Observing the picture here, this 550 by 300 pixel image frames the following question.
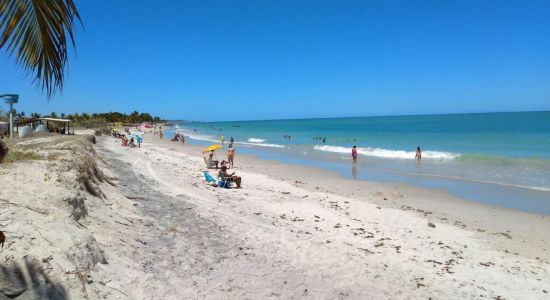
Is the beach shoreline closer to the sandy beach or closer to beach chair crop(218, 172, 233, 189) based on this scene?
the sandy beach

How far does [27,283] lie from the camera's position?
12.6 feet

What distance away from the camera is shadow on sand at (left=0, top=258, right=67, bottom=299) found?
367 cm

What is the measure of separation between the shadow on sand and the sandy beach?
0.05 feet

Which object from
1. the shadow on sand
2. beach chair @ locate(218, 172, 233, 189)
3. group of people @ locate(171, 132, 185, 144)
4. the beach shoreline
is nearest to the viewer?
the shadow on sand

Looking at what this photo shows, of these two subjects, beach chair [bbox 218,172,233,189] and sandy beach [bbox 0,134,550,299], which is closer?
sandy beach [bbox 0,134,550,299]

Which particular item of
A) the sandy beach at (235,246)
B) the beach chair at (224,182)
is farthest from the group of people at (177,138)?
the sandy beach at (235,246)

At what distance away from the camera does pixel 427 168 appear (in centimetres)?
2195

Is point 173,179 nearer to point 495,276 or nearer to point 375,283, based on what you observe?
point 375,283

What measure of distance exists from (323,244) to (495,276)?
117 inches

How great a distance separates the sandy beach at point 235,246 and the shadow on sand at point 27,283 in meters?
0.01

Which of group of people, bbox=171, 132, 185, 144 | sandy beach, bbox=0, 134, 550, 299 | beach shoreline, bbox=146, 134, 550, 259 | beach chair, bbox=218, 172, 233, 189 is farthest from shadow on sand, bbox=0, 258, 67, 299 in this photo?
group of people, bbox=171, 132, 185, 144

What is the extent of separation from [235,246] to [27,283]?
355 centimetres

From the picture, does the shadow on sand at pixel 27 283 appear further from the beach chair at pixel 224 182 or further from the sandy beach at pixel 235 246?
the beach chair at pixel 224 182

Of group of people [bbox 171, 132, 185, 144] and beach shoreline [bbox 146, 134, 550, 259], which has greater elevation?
group of people [bbox 171, 132, 185, 144]
